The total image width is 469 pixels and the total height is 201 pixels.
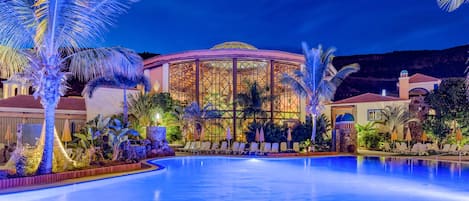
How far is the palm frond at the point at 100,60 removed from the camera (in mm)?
10727

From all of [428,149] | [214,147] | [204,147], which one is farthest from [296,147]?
[428,149]

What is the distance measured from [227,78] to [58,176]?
2037cm

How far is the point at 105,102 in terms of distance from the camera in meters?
25.2

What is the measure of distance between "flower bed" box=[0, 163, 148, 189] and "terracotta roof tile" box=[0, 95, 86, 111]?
12.3 metres

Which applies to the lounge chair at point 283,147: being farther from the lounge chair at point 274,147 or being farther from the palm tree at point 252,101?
the palm tree at point 252,101

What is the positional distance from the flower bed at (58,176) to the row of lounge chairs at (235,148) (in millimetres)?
9191

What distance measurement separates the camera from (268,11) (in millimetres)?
45812

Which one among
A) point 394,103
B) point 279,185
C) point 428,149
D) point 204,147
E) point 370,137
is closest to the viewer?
point 279,185

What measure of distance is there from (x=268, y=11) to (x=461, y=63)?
71.8 feet

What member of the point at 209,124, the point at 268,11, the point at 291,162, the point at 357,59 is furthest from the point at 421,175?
the point at 357,59

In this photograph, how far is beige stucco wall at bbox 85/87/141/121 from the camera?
81.3 feet

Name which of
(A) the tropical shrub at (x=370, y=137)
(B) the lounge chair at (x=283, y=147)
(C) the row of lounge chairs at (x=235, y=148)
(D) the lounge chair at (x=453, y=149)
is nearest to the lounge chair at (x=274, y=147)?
(C) the row of lounge chairs at (x=235, y=148)

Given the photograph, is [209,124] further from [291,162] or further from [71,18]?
[71,18]

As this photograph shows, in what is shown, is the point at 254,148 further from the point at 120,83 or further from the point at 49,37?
the point at 49,37
